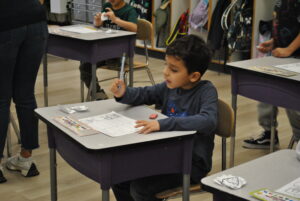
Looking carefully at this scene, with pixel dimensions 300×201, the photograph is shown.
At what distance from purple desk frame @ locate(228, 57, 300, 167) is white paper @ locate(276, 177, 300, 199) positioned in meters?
1.21

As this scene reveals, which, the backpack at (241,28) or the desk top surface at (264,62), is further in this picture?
the backpack at (241,28)

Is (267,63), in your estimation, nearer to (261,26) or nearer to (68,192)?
(68,192)

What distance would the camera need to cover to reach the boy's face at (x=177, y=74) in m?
2.31

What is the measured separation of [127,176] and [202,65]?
0.61 m

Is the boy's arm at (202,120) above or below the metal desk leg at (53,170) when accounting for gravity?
→ above

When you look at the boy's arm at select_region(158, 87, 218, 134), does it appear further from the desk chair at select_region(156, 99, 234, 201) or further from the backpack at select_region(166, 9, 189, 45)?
the backpack at select_region(166, 9, 189, 45)

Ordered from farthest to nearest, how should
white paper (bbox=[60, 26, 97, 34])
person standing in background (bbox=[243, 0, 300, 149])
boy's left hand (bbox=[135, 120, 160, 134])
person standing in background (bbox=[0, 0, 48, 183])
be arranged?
white paper (bbox=[60, 26, 97, 34])
person standing in background (bbox=[243, 0, 300, 149])
person standing in background (bbox=[0, 0, 48, 183])
boy's left hand (bbox=[135, 120, 160, 134])

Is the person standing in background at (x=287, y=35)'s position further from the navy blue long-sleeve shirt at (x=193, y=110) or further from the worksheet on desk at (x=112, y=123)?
the worksheet on desk at (x=112, y=123)

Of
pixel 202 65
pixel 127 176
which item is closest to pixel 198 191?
pixel 127 176

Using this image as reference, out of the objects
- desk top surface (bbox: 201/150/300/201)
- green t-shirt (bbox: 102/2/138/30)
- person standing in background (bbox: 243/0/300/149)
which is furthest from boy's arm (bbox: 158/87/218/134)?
green t-shirt (bbox: 102/2/138/30)

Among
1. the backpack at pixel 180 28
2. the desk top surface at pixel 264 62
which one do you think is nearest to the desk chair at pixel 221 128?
the desk top surface at pixel 264 62

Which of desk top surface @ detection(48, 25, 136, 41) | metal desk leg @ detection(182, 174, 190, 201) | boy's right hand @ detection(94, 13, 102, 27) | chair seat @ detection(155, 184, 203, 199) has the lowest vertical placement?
chair seat @ detection(155, 184, 203, 199)

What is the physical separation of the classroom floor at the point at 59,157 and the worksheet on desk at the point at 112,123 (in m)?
0.90

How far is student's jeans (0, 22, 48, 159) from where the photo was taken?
2834 mm
